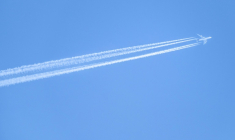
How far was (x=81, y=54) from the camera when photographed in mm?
3990

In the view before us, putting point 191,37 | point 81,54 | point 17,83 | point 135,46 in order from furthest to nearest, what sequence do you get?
point 191,37
point 135,46
point 81,54
point 17,83

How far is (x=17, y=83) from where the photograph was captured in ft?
12.1

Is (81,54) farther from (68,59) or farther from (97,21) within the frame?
(97,21)

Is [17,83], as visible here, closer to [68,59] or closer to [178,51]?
[68,59]

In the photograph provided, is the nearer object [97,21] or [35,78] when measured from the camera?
[35,78]

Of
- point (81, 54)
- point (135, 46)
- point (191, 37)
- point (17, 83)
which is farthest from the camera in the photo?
point (191, 37)

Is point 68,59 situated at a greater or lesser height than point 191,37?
lesser

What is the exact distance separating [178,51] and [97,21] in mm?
1870

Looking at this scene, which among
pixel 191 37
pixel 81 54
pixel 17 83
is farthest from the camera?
pixel 191 37

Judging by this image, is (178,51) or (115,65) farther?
(178,51)

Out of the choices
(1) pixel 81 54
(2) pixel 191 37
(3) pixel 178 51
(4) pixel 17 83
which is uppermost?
(2) pixel 191 37

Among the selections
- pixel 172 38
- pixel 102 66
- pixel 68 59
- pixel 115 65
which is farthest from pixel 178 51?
pixel 68 59

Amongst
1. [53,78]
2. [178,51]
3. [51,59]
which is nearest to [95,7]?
[51,59]

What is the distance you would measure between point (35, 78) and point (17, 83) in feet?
1.06
